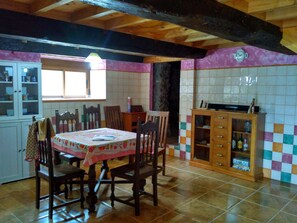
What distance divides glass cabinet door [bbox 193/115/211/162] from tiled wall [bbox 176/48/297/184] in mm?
494

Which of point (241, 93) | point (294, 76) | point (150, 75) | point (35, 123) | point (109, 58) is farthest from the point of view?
point (150, 75)

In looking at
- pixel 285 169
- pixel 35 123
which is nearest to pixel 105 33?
pixel 35 123

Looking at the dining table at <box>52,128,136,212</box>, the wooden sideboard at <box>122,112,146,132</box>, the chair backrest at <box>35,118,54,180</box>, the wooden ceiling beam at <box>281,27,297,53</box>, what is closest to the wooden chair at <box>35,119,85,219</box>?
the chair backrest at <box>35,118,54,180</box>

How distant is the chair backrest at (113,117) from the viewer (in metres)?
4.67

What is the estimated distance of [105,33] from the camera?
3.00m

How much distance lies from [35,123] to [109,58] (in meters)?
2.23

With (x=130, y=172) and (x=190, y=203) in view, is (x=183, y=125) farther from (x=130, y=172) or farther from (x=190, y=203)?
(x=130, y=172)

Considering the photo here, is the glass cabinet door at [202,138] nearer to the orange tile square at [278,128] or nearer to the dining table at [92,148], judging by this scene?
the orange tile square at [278,128]

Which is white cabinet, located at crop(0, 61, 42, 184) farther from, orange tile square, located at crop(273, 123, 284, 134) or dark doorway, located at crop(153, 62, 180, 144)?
orange tile square, located at crop(273, 123, 284, 134)

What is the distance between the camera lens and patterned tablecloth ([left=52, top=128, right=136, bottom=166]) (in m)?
2.64

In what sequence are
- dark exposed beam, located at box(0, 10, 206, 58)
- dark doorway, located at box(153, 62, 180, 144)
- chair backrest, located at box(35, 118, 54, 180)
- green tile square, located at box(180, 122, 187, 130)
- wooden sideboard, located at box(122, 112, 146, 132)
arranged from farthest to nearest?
dark doorway, located at box(153, 62, 180, 144) → wooden sideboard, located at box(122, 112, 146, 132) → green tile square, located at box(180, 122, 187, 130) → chair backrest, located at box(35, 118, 54, 180) → dark exposed beam, located at box(0, 10, 206, 58)

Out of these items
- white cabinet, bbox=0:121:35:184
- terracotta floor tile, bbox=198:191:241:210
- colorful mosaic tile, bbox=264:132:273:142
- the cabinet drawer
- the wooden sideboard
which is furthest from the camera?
the wooden sideboard

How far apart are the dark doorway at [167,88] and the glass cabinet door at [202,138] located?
3.15 ft

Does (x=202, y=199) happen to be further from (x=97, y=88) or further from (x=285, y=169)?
(x=97, y=88)
